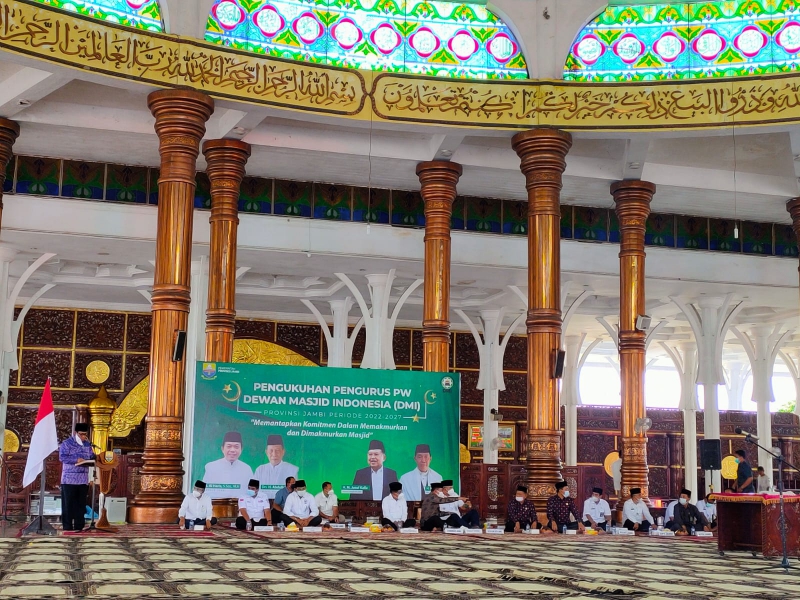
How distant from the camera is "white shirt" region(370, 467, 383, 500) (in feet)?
36.7

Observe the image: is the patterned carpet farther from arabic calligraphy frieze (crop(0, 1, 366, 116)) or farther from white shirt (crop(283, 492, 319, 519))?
arabic calligraphy frieze (crop(0, 1, 366, 116))

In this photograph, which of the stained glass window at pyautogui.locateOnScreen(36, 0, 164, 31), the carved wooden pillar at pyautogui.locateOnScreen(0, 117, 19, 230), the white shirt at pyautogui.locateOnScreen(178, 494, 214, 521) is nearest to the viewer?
the white shirt at pyautogui.locateOnScreen(178, 494, 214, 521)

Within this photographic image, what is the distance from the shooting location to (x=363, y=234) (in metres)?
14.1

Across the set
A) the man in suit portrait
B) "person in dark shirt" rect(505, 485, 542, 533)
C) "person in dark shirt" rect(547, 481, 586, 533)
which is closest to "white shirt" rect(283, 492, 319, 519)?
the man in suit portrait

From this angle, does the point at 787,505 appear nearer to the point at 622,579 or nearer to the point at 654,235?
the point at 622,579

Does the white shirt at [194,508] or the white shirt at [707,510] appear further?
the white shirt at [707,510]

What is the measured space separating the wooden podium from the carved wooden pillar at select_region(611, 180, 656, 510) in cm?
419

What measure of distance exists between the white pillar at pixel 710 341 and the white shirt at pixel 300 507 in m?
7.84

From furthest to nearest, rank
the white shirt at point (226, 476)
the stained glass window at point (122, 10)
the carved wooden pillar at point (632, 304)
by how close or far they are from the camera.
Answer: the carved wooden pillar at point (632, 304) → the white shirt at point (226, 476) → the stained glass window at point (122, 10)

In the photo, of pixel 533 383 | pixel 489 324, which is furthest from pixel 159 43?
pixel 489 324

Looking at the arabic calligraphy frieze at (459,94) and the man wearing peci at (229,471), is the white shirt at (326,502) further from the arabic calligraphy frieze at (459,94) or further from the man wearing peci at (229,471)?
the arabic calligraphy frieze at (459,94)

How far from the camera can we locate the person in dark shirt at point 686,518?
12617 millimetres

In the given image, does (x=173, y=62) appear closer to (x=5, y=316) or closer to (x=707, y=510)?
(x=5, y=316)

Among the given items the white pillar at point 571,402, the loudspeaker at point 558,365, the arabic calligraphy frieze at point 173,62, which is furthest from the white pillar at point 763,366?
the arabic calligraphy frieze at point 173,62
